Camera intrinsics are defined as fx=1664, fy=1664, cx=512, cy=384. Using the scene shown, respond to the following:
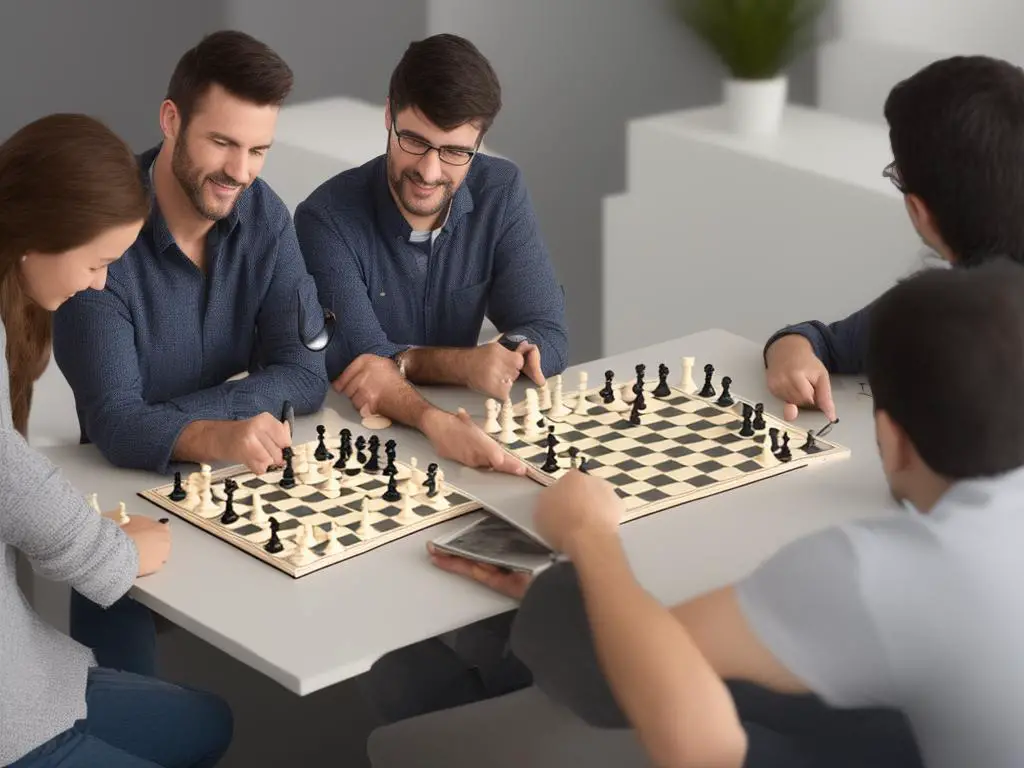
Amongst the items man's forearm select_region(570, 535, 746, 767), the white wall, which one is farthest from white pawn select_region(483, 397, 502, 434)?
the white wall

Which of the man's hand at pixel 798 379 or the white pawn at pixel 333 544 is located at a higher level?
the man's hand at pixel 798 379

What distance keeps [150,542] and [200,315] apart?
828 mm

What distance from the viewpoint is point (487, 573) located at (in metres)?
2.50

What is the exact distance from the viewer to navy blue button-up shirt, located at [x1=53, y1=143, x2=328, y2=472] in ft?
9.82

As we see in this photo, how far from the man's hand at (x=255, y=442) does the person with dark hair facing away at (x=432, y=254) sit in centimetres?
31

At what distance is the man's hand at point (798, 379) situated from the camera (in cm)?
318

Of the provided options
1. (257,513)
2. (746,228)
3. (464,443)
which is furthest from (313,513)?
(746,228)

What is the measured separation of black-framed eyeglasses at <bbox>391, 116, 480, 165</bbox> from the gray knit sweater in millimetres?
1244

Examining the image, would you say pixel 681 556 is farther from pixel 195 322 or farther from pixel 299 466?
pixel 195 322

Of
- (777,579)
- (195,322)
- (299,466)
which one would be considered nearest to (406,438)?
(299,466)

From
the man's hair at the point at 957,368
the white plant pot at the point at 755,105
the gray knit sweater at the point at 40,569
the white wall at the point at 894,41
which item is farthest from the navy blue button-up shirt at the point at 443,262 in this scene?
the white wall at the point at 894,41

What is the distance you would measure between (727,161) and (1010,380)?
12.5 feet

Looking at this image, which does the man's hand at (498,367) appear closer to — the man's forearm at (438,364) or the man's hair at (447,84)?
the man's forearm at (438,364)

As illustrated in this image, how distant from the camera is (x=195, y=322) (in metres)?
3.26
